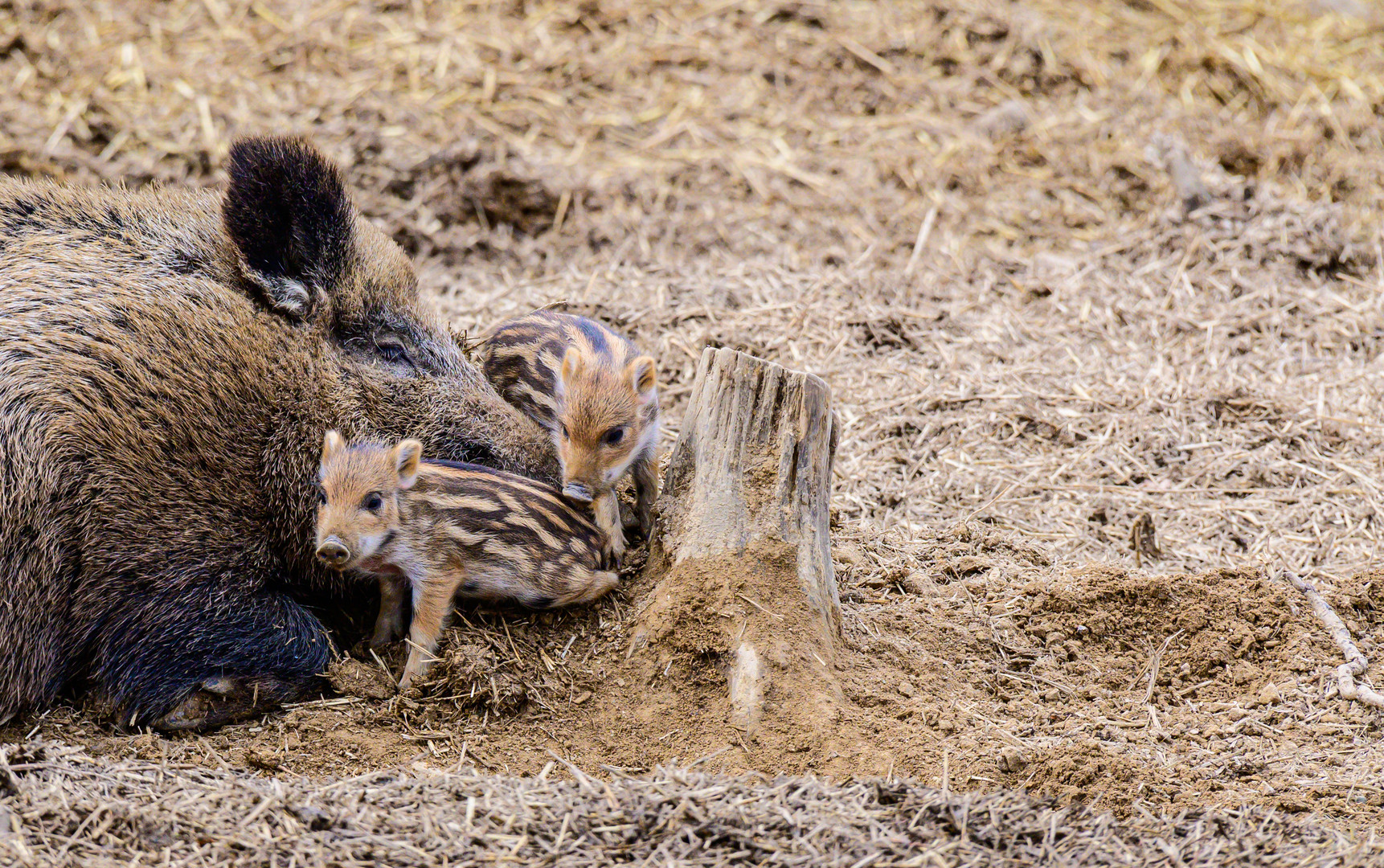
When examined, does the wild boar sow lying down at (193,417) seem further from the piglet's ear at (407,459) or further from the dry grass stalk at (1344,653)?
the dry grass stalk at (1344,653)

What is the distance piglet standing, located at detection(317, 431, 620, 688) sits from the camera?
13.7 feet

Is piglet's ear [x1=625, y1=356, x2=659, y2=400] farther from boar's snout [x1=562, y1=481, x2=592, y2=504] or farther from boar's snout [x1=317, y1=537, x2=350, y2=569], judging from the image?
boar's snout [x1=317, y1=537, x2=350, y2=569]

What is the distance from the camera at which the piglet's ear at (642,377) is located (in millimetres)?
4508

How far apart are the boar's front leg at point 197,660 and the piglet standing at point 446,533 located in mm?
394

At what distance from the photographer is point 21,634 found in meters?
4.11

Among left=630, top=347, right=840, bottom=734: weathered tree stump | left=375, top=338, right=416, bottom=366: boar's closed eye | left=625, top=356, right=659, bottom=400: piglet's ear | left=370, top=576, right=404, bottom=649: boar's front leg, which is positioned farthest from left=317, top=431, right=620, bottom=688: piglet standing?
left=375, top=338, right=416, bottom=366: boar's closed eye

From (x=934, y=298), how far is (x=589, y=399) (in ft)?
12.0

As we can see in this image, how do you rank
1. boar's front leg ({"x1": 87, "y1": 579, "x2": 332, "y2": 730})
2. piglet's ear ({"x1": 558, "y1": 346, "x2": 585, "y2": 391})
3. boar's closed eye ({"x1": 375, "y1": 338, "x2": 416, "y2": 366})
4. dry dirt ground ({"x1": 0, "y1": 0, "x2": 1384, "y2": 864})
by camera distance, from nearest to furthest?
1. dry dirt ground ({"x1": 0, "y1": 0, "x2": 1384, "y2": 864})
2. boar's front leg ({"x1": 87, "y1": 579, "x2": 332, "y2": 730})
3. piglet's ear ({"x1": 558, "y1": 346, "x2": 585, "y2": 391})
4. boar's closed eye ({"x1": 375, "y1": 338, "x2": 416, "y2": 366})

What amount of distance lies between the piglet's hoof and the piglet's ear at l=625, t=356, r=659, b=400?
5.63 ft

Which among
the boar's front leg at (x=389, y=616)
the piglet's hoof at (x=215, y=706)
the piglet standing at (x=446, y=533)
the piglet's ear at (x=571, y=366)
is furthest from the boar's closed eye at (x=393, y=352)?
the piglet's hoof at (x=215, y=706)

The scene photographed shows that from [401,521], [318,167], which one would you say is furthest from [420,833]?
[318,167]

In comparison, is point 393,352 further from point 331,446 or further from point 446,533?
point 446,533

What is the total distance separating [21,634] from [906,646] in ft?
9.89

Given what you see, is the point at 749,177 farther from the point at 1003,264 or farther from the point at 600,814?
the point at 600,814
